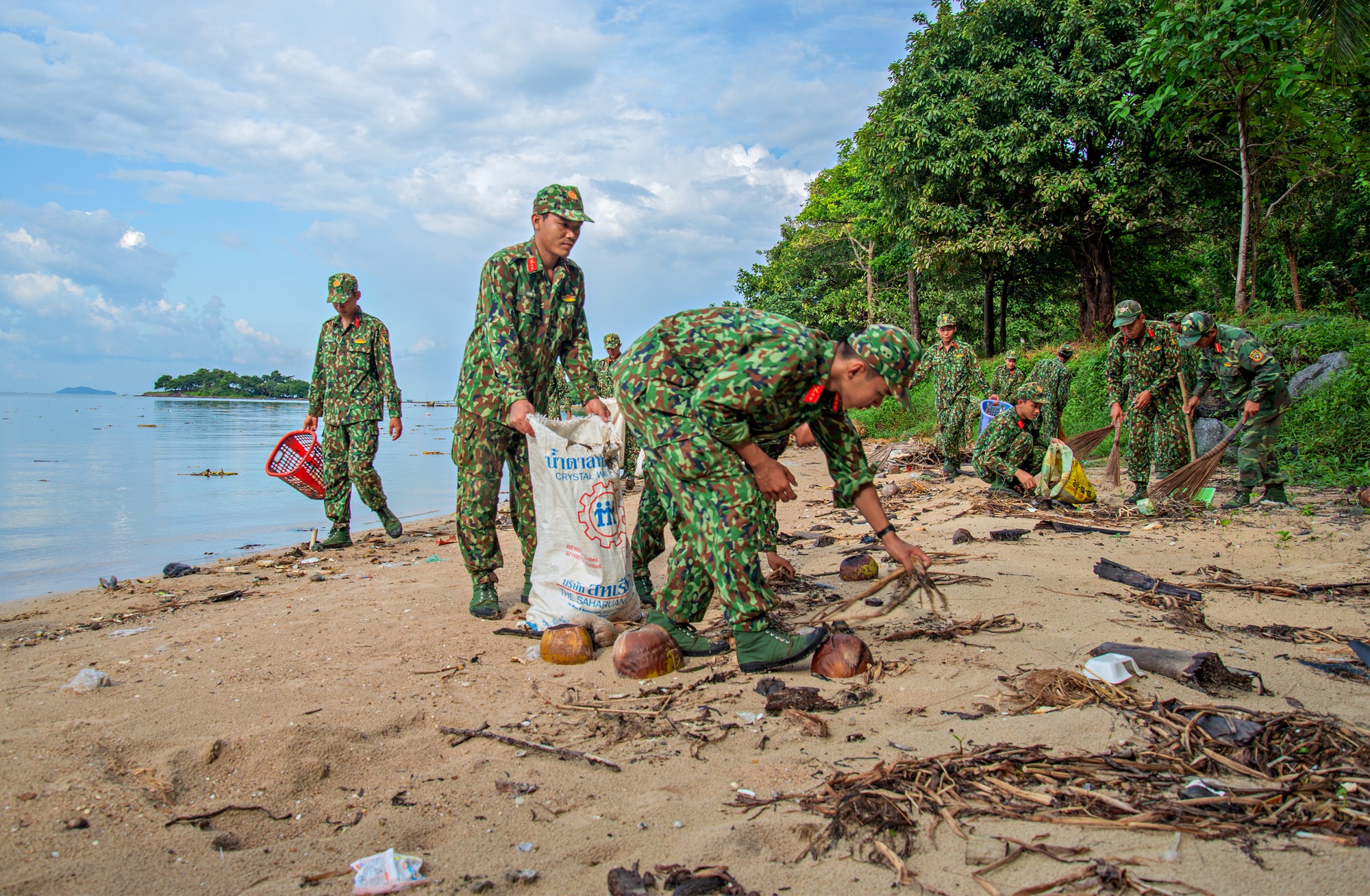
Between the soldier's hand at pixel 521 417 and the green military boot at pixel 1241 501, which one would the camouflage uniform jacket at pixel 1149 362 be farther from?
the soldier's hand at pixel 521 417

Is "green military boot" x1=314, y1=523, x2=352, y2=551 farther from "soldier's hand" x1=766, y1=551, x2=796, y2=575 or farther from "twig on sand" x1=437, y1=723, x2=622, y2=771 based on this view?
"twig on sand" x1=437, y1=723, x2=622, y2=771

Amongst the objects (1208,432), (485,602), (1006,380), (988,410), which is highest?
(1006,380)

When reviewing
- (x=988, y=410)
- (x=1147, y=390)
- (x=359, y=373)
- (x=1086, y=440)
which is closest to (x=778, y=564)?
(x=359, y=373)

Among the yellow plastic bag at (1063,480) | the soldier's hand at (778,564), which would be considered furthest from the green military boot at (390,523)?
the yellow plastic bag at (1063,480)

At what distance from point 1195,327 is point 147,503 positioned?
1210cm

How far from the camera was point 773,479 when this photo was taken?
291 cm

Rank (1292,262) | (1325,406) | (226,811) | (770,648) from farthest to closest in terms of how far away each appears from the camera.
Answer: (1292,262)
(1325,406)
(770,648)
(226,811)

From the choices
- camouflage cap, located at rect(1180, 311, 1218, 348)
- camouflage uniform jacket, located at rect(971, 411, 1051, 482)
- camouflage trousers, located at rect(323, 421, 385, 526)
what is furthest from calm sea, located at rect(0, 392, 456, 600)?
camouflage cap, located at rect(1180, 311, 1218, 348)

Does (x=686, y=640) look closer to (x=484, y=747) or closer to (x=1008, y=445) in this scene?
(x=484, y=747)

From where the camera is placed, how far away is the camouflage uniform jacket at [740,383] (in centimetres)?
276

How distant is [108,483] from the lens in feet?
37.5

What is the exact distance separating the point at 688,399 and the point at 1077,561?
11.6 ft

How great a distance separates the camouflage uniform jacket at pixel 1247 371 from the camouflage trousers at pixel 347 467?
7567mm

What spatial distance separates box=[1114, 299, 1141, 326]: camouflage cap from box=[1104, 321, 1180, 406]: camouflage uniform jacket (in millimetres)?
181
